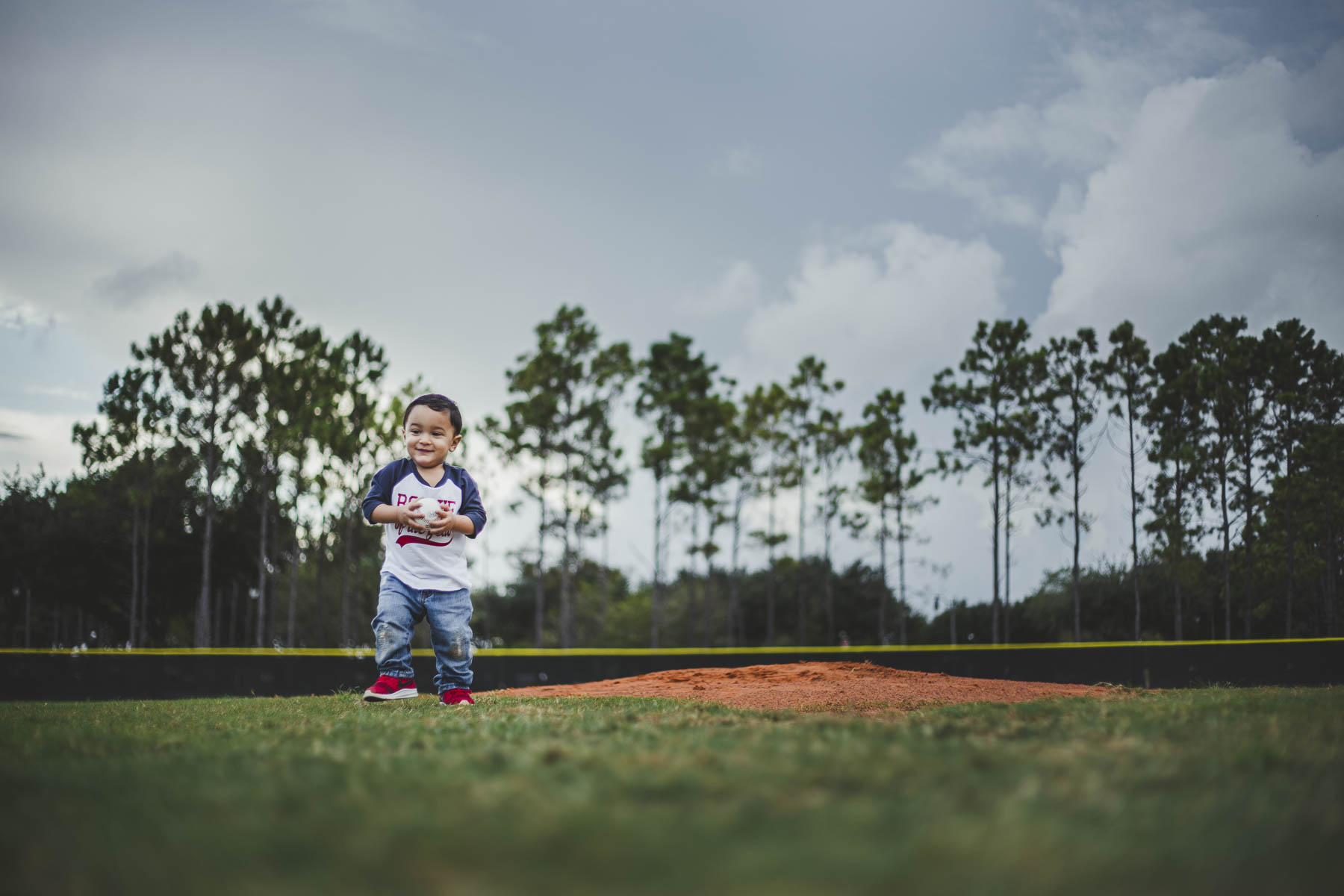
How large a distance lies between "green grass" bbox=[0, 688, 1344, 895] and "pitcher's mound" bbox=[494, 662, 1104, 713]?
266 centimetres

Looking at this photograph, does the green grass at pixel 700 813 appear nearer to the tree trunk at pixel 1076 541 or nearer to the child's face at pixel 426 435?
the child's face at pixel 426 435

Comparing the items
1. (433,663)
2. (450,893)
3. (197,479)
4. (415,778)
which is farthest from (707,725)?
(197,479)

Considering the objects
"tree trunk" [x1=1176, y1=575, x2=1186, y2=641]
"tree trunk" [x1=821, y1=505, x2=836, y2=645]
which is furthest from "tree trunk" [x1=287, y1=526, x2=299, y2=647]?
"tree trunk" [x1=1176, y1=575, x2=1186, y2=641]

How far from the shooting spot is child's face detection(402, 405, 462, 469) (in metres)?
5.87

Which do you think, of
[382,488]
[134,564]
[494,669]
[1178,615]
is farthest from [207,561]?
[1178,615]

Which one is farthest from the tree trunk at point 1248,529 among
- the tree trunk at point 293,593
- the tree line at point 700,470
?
the tree trunk at point 293,593

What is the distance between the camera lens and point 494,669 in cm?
995

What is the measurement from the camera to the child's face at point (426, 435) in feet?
19.2

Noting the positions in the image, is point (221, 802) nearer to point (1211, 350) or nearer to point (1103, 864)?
point (1103, 864)

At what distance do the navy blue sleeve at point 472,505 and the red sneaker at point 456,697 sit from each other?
1009mm

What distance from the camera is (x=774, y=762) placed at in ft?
7.03

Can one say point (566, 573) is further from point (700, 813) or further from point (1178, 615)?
point (700, 813)

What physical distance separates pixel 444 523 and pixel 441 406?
894 millimetres

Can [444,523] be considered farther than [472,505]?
No
